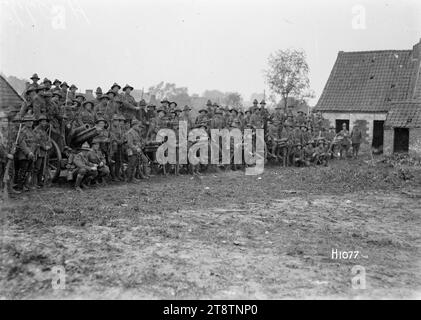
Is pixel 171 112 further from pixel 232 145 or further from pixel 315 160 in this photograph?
pixel 315 160

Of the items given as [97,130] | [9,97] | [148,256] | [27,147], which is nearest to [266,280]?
[148,256]

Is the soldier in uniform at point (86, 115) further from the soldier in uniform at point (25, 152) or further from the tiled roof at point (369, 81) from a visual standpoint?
the tiled roof at point (369, 81)

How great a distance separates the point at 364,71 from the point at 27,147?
80.7 ft

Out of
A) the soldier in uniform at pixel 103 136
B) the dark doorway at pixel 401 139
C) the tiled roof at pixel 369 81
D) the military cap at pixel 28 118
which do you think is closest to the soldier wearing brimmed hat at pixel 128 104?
the soldier in uniform at pixel 103 136

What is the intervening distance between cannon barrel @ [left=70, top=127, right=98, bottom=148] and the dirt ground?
4.51 feet

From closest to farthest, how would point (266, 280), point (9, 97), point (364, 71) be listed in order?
point (266, 280), point (9, 97), point (364, 71)

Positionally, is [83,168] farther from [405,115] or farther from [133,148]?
[405,115]

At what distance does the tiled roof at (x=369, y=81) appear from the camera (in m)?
27.8

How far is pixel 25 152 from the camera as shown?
32.7ft

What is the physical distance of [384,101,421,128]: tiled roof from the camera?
2120 centimetres

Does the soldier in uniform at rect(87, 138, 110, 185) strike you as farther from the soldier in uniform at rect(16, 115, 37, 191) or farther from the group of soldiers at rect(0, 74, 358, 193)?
the soldier in uniform at rect(16, 115, 37, 191)
